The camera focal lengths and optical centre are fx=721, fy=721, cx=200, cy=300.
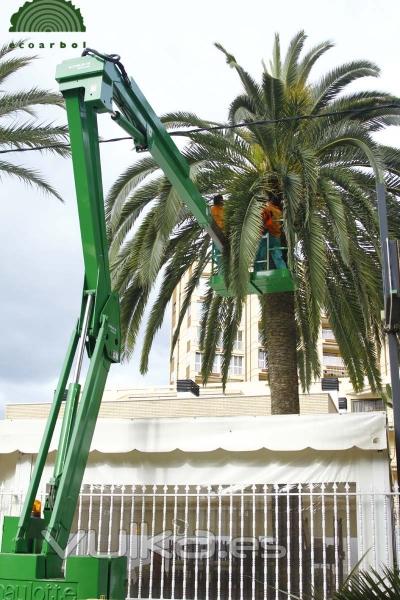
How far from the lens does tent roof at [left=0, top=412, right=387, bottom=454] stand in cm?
898

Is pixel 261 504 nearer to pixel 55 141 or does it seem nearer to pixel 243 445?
pixel 243 445

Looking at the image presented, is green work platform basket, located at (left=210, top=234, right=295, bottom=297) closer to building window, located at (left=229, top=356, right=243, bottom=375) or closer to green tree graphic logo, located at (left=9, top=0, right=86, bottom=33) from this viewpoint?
green tree graphic logo, located at (left=9, top=0, right=86, bottom=33)

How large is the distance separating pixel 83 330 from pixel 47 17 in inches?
302

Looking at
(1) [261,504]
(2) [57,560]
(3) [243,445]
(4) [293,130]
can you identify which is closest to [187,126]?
(4) [293,130]

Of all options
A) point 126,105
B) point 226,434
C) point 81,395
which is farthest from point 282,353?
point 81,395

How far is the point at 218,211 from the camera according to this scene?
11.8 meters

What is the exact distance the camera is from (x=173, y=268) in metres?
13.7

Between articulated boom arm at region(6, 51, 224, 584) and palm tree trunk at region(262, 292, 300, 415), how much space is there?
556cm

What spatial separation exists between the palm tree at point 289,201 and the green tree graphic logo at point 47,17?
2227 mm

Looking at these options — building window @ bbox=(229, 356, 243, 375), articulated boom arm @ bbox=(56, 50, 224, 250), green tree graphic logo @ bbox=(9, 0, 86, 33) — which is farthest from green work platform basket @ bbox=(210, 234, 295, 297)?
building window @ bbox=(229, 356, 243, 375)

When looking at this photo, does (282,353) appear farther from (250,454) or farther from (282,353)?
(250,454)

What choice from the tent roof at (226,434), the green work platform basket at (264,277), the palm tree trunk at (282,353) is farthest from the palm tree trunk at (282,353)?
the tent roof at (226,434)

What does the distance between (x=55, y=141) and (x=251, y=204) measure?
3.94 m

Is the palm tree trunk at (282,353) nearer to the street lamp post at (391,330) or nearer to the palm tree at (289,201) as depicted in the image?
the palm tree at (289,201)
